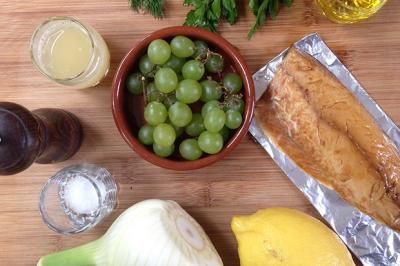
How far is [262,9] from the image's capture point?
89 cm

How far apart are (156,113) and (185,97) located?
56 mm

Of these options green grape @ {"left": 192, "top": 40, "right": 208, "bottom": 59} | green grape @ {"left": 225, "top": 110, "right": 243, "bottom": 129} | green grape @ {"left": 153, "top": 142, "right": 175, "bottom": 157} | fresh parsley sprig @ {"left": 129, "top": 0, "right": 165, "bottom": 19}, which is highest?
fresh parsley sprig @ {"left": 129, "top": 0, "right": 165, "bottom": 19}

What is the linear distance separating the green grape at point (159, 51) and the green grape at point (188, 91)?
0.17 ft

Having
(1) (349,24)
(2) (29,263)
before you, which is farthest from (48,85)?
(1) (349,24)

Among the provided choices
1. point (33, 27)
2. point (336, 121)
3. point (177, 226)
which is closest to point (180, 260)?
point (177, 226)

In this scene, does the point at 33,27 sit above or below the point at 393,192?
above

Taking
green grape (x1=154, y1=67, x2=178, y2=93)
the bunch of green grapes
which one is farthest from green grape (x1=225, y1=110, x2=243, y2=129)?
green grape (x1=154, y1=67, x2=178, y2=93)

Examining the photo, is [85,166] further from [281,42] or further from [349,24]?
[349,24]

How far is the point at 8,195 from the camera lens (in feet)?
3.18

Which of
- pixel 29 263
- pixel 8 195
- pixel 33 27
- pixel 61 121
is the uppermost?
pixel 33 27

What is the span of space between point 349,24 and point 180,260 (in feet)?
1.81

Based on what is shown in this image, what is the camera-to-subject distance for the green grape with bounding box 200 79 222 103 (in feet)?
2.76

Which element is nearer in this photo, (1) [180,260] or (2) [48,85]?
(1) [180,260]

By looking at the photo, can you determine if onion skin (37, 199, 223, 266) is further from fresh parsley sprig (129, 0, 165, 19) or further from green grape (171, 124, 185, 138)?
fresh parsley sprig (129, 0, 165, 19)
